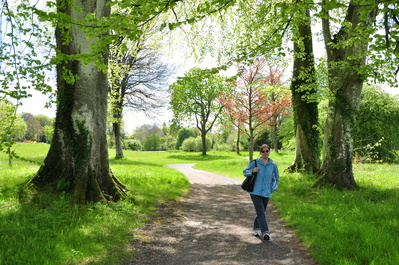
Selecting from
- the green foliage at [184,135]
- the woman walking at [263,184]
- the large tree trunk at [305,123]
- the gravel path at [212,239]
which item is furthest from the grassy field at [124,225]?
the green foliage at [184,135]

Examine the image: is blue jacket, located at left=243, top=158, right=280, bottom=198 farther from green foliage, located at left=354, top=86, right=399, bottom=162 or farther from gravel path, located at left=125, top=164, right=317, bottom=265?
green foliage, located at left=354, top=86, right=399, bottom=162

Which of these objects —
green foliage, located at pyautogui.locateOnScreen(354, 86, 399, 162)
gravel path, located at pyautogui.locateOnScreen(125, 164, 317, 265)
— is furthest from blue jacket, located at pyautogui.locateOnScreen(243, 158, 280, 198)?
green foliage, located at pyautogui.locateOnScreen(354, 86, 399, 162)

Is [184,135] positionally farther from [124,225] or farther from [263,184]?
[263,184]

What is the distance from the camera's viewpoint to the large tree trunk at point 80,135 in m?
6.96

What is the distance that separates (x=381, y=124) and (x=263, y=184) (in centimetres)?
2477

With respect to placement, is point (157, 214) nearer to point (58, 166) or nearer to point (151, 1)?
point (58, 166)

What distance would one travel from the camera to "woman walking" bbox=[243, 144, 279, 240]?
524 centimetres

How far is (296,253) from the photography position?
4.55 meters

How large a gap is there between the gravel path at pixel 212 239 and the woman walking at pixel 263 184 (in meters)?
0.35

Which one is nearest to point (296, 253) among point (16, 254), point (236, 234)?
point (236, 234)

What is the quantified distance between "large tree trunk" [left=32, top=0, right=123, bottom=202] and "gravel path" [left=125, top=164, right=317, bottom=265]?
1.97 m

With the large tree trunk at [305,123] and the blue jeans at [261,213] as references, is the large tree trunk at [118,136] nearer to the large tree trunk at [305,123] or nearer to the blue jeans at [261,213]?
the large tree trunk at [305,123]

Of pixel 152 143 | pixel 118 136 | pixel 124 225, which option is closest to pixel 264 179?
pixel 124 225

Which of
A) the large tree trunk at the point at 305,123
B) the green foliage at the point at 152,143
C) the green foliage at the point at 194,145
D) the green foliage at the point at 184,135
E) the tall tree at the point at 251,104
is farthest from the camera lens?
the green foliage at the point at 152,143
